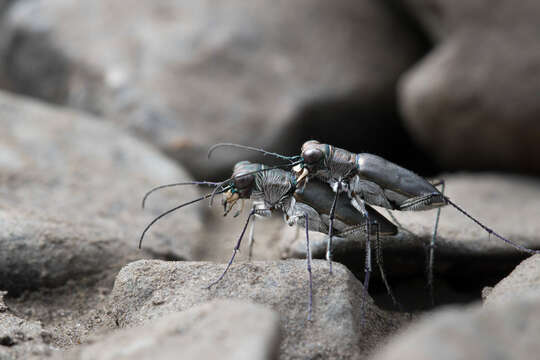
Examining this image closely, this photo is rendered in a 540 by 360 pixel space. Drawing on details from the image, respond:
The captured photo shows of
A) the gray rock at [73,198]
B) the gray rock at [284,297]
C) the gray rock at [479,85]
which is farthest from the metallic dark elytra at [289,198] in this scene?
the gray rock at [479,85]

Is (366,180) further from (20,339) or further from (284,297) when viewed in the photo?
(20,339)

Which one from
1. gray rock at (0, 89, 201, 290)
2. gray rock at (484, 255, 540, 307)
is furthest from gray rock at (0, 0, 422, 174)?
gray rock at (484, 255, 540, 307)

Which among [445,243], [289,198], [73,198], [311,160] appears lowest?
[445,243]

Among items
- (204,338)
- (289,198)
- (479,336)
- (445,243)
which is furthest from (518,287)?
(204,338)

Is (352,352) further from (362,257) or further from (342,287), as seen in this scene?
(362,257)

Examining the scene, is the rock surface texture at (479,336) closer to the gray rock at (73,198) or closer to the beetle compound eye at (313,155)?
the beetle compound eye at (313,155)

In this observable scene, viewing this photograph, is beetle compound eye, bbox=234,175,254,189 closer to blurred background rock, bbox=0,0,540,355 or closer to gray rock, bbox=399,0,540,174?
blurred background rock, bbox=0,0,540,355

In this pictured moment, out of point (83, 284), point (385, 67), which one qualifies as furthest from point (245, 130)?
point (83, 284)
